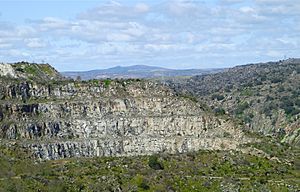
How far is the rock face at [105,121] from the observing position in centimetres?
13375

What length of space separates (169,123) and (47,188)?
145ft

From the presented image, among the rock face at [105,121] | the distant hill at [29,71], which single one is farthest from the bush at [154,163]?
the distant hill at [29,71]

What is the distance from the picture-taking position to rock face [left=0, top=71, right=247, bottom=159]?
13375 cm

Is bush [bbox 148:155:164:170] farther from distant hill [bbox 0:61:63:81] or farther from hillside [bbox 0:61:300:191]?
distant hill [bbox 0:61:63:81]

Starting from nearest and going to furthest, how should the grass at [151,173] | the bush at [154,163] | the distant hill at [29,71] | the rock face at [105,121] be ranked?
the grass at [151,173], the bush at [154,163], the rock face at [105,121], the distant hill at [29,71]

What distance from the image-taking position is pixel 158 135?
144 metres

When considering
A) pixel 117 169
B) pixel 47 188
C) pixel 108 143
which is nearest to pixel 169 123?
pixel 108 143

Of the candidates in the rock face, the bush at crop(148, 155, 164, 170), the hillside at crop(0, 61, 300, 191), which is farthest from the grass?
the rock face

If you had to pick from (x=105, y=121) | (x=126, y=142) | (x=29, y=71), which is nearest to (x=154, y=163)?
(x=126, y=142)

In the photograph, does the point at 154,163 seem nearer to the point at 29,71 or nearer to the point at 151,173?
the point at 151,173

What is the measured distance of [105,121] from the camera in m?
141

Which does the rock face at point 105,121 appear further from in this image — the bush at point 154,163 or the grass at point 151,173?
the bush at point 154,163

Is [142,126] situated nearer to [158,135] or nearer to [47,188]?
[158,135]

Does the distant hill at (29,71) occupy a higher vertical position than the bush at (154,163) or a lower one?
higher
